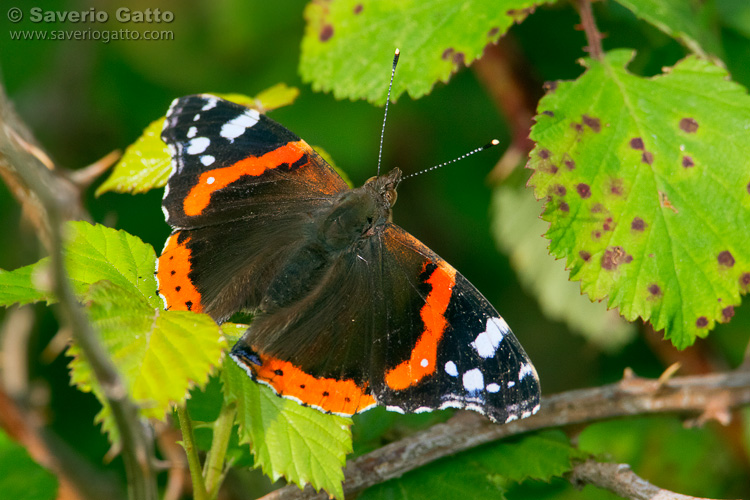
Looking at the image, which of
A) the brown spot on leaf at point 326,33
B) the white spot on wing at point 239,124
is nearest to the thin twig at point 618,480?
the white spot on wing at point 239,124

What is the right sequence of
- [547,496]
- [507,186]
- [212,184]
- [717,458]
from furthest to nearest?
[507,186], [717,458], [547,496], [212,184]

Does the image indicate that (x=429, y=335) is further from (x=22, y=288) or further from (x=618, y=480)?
(x=22, y=288)

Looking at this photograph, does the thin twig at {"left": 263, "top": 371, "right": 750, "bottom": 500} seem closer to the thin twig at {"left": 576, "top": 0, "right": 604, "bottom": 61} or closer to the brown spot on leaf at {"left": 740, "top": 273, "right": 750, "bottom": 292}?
the brown spot on leaf at {"left": 740, "top": 273, "right": 750, "bottom": 292}

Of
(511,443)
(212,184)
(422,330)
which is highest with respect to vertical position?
(212,184)

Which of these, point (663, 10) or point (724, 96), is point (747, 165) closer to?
point (724, 96)

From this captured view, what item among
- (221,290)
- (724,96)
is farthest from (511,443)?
(724,96)

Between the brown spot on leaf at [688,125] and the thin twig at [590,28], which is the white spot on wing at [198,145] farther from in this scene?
the brown spot on leaf at [688,125]

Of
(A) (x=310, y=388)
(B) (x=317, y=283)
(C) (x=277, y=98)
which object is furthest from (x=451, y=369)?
(C) (x=277, y=98)
